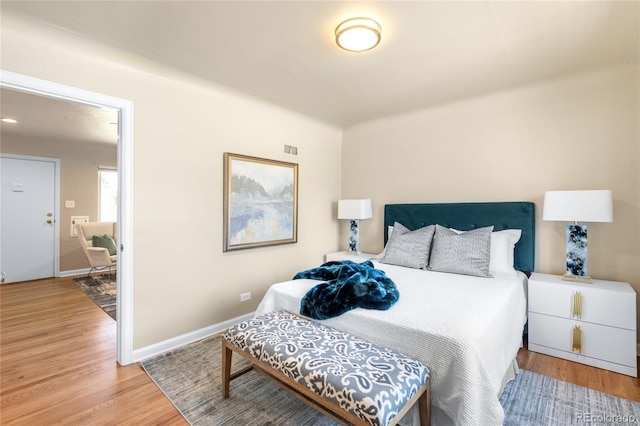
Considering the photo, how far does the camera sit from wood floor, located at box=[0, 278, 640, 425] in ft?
5.85

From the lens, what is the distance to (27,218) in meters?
4.87

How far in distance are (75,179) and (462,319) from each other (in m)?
6.64

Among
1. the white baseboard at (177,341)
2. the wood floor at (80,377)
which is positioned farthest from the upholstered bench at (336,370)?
the white baseboard at (177,341)

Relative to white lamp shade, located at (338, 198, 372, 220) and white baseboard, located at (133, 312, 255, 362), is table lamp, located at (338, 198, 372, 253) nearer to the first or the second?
white lamp shade, located at (338, 198, 372, 220)

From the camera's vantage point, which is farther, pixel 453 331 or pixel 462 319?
pixel 462 319

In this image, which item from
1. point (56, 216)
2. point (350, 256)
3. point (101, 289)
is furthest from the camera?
point (56, 216)

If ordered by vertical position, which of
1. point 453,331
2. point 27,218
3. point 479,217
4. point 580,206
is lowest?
point 453,331

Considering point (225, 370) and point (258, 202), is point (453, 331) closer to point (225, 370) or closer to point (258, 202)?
point (225, 370)

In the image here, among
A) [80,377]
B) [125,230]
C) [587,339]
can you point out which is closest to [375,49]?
[125,230]

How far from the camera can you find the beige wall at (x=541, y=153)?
246 cm

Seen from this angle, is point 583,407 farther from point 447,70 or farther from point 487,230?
point 447,70

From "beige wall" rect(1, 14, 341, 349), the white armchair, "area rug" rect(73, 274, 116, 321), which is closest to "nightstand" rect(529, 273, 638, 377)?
"beige wall" rect(1, 14, 341, 349)

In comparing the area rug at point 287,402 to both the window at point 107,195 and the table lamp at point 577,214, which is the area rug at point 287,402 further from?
the window at point 107,195

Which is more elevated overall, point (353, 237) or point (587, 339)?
point (353, 237)
